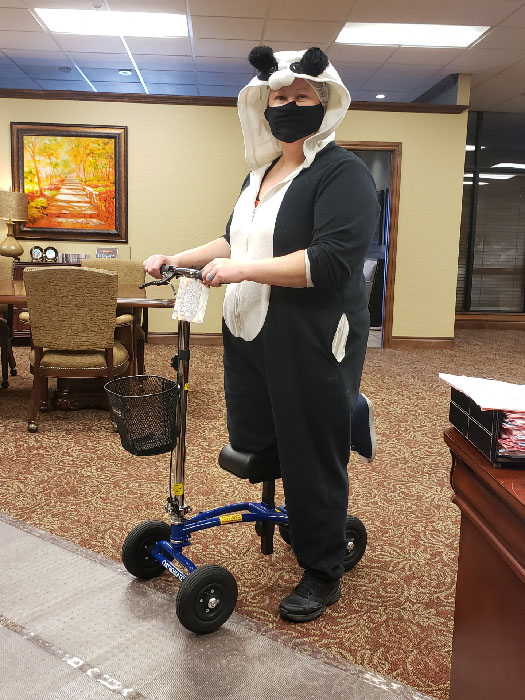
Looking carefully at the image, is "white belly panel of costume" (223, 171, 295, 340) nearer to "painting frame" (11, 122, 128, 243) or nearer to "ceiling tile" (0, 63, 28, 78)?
"painting frame" (11, 122, 128, 243)

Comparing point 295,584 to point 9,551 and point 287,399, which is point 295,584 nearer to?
point 287,399

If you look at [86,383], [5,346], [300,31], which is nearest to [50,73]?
[300,31]

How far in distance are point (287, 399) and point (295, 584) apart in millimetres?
729

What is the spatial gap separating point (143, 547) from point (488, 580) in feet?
4.25

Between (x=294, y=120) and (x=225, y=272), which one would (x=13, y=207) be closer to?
(x=294, y=120)

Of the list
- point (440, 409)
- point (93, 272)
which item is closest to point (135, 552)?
point (93, 272)

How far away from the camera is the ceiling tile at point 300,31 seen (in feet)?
18.1

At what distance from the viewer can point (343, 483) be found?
1799mm

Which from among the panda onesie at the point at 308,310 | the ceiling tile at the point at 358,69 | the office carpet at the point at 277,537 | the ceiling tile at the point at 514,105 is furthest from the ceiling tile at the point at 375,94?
the panda onesie at the point at 308,310

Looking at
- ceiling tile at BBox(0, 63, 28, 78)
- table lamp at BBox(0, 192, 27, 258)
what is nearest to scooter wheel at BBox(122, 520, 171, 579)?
table lamp at BBox(0, 192, 27, 258)

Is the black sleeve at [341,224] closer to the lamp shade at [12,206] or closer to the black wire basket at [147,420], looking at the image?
the black wire basket at [147,420]

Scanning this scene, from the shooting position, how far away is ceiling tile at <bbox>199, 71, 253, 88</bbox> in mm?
7121

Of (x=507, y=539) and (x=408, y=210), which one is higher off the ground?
(x=408, y=210)

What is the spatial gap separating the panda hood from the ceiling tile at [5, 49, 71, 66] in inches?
221
